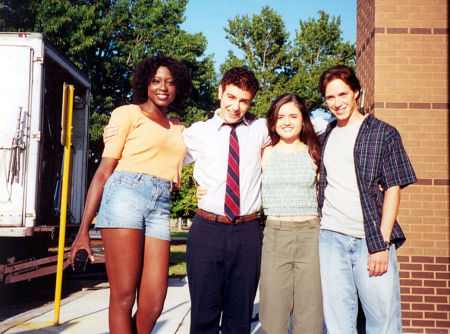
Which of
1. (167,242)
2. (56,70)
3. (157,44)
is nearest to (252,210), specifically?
(167,242)

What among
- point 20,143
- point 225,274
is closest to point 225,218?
point 225,274

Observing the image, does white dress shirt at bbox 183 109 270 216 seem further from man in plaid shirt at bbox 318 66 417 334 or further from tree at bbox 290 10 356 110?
tree at bbox 290 10 356 110

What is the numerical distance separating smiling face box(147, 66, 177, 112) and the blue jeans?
1.38 meters

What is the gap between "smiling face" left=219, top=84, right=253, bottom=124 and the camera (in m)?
3.08

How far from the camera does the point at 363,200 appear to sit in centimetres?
259

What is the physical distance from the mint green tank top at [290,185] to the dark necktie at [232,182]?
0.68ft

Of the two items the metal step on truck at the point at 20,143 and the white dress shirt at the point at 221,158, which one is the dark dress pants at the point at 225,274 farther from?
the metal step on truck at the point at 20,143

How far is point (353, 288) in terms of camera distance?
2664 millimetres

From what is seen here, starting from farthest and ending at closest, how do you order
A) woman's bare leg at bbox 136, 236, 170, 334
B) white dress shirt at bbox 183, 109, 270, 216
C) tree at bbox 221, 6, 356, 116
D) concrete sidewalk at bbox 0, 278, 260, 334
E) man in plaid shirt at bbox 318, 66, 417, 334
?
tree at bbox 221, 6, 356, 116 < concrete sidewalk at bbox 0, 278, 260, 334 < white dress shirt at bbox 183, 109, 270, 216 < woman's bare leg at bbox 136, 236, 170, 334 < man in plaid shirt at bbox 318, 66, 417, 334

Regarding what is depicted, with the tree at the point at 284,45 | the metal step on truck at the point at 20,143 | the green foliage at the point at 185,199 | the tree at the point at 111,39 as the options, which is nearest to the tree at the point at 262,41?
the tree at the point at 284,45

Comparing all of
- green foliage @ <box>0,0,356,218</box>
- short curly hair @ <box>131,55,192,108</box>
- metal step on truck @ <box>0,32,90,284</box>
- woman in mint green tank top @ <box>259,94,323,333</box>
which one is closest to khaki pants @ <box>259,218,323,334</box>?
woman in mint green tank top @ <box>259,94,323,333</box>

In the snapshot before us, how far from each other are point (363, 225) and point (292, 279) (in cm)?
62

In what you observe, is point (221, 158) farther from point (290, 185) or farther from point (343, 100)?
point (343, 100)

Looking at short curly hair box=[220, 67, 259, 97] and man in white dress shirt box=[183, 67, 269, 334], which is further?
short curly hair box=[220, 67, 259, 97]
